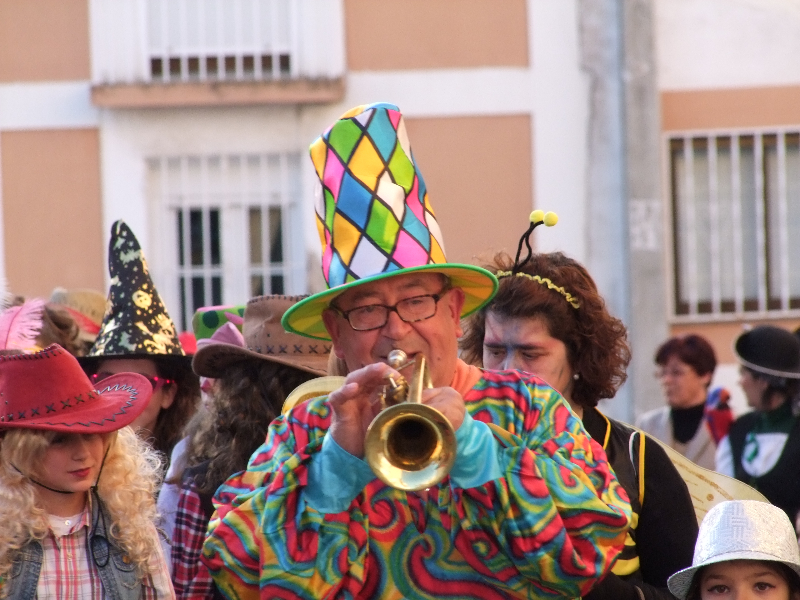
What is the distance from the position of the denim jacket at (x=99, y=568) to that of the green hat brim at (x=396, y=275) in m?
1.08

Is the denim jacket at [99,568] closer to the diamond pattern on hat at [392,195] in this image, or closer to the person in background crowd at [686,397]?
the diamond pattern on hat at [392,195]

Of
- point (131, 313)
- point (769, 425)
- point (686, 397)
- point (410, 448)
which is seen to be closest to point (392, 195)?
point (410, 448)

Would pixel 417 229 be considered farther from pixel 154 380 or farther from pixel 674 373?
pixel 674 373

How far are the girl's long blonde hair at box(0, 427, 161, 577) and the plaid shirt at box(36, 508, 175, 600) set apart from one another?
0.13 feet

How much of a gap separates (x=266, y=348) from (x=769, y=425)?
322 cm

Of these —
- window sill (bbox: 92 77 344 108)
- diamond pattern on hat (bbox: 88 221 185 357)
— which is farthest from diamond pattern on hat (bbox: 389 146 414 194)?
window sill (bbox: 92 77 344 108)

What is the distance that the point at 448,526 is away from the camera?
236 centimetres

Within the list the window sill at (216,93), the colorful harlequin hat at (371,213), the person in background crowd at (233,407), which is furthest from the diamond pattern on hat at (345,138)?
the window sill at (216,93)

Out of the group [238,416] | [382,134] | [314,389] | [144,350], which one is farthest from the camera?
[144,350]

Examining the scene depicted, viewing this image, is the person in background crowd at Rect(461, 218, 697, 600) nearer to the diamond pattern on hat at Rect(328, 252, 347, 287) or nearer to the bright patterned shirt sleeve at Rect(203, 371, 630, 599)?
the bright patterned shirt sleeve at Rect(203, 371, 630, 599)

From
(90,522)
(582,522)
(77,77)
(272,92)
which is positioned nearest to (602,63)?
(272,92)

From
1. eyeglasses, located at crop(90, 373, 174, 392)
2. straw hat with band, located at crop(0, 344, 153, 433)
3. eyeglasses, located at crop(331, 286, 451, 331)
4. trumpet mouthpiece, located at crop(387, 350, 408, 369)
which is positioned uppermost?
eyeglasses, located at crop(331, 286, 451, 331)

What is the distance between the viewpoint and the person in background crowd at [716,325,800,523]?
5750 millimetres

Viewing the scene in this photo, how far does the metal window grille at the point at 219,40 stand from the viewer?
10195 mm
